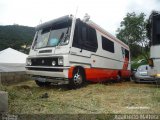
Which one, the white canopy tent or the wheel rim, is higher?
the white canopy tent

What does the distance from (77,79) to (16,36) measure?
158 feet

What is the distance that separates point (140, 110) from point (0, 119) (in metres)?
2.83

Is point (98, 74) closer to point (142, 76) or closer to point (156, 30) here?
point (156, 30)

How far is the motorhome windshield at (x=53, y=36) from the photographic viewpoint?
35.0ft

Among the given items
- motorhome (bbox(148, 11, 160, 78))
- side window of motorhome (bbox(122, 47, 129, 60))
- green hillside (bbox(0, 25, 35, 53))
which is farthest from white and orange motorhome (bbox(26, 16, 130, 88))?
green hillside (bbox(0, 25, 35, 53))

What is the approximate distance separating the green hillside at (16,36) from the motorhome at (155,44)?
37816 millimetres

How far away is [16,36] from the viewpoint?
187 ft

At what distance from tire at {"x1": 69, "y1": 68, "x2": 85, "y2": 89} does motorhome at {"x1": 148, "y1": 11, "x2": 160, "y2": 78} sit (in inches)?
102

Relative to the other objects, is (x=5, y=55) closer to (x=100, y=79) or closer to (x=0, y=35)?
(x=100, y=79)

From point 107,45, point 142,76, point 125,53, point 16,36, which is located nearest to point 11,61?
point 125,53

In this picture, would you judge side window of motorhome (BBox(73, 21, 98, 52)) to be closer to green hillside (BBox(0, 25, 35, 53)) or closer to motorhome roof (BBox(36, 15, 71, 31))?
motorhome roof (BBox(36, 15, 71, 31))

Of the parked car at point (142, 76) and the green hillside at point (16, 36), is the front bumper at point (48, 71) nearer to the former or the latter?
the parked car at point (142, 76)

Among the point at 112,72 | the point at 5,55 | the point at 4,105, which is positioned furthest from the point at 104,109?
the point at 5,55

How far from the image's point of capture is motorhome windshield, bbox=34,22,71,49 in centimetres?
1067
